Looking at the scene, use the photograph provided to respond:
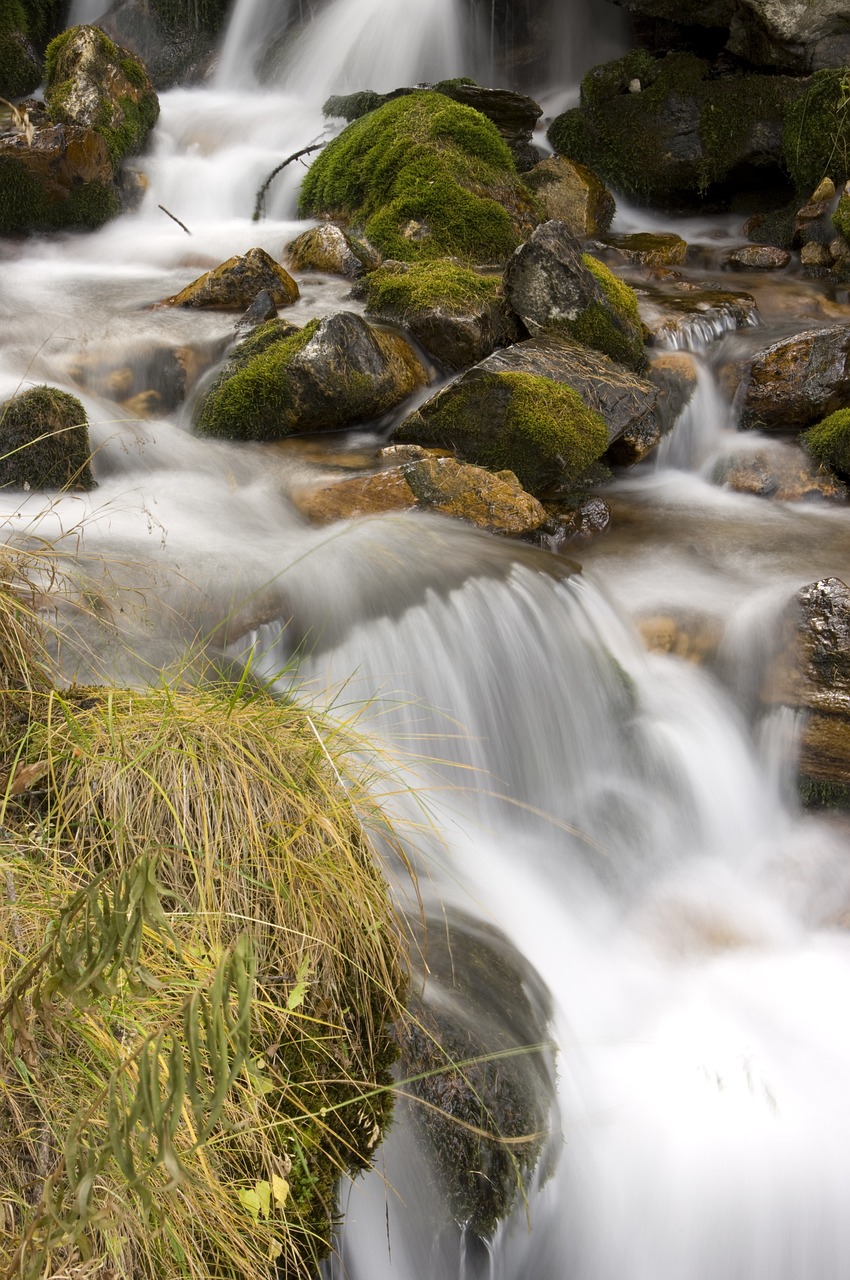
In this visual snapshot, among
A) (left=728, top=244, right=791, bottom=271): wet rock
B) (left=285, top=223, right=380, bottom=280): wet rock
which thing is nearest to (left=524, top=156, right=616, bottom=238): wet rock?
(left=728, top=244, right=791, bottom=271): wet rock

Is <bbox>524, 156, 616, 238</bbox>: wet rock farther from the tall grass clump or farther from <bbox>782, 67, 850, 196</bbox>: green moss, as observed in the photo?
the tall grass clump

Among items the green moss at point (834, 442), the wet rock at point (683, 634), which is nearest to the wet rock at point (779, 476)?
the green moss at point (834, 442)

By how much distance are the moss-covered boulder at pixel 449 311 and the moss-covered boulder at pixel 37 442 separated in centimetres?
267

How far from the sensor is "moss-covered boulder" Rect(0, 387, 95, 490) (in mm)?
5082

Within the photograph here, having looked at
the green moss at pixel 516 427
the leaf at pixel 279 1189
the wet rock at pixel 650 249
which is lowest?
the green moss at pixel 516 427

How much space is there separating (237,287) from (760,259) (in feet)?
17.0

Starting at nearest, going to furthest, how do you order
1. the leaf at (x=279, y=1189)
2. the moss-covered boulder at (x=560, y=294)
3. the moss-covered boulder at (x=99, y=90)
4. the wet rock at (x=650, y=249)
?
the leaf at (x=279, y=1189), the moss-covered boulder at (x=560, y=294), the wet rock at (x=650, y=249), the moss-covered boulder at (x=99, y=90)

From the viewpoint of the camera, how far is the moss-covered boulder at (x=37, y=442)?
508 cm

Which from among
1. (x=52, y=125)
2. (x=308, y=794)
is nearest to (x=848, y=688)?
(x=308, y=794)

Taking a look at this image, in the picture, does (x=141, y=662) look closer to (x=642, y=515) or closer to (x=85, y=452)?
(x=85, y=452)

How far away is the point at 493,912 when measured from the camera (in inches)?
137

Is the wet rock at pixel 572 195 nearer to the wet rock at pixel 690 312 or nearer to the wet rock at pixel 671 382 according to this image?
the wet rock at pixel 690 312

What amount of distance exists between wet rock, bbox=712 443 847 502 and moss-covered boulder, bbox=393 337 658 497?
980 millimetres

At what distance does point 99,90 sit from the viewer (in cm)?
992
